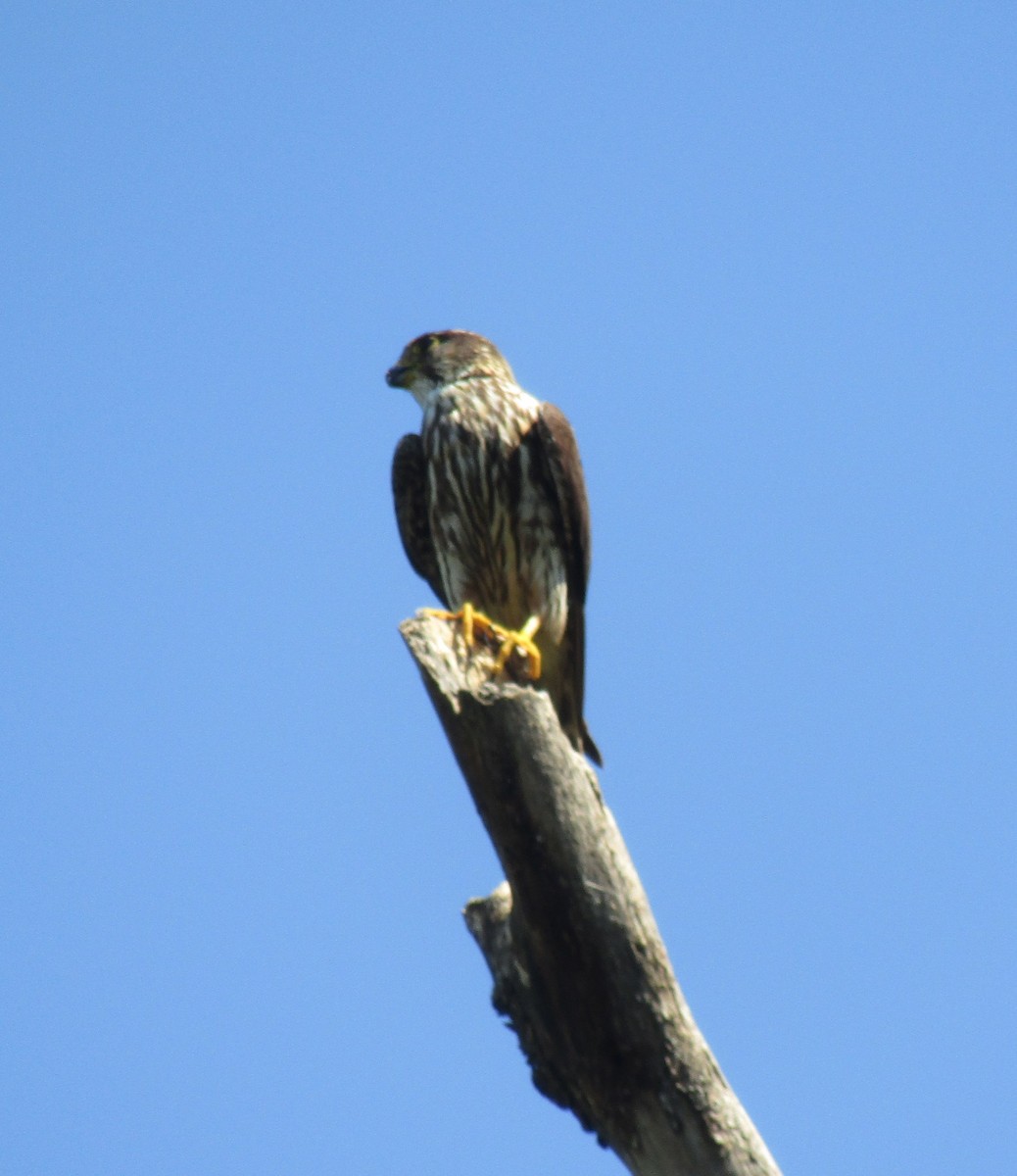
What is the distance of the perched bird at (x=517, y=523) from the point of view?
516 centimetres

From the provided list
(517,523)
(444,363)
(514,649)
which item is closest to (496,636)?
(514,649)

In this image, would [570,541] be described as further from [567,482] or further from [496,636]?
[496,636]

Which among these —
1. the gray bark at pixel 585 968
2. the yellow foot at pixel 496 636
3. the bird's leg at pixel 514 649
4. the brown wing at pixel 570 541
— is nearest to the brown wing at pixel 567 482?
the brown wing at pixel 570 541

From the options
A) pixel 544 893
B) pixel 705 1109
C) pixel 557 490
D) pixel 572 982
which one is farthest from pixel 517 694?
pixel 557 490

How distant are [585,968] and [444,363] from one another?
3.27m

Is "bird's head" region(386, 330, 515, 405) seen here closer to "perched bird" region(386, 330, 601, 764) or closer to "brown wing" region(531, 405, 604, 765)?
"perched bird" region(386, 330, 601, 764)

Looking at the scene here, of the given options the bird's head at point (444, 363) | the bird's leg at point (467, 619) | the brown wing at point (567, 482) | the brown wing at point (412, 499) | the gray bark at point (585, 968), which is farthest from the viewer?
the bird's head at point (444, 363)

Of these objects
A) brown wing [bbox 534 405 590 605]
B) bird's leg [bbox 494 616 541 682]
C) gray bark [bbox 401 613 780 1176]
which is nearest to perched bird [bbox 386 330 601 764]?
brown wing [bbox 534 405 590 605]

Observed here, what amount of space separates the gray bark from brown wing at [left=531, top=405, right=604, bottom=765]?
1851 mm

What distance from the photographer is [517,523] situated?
5.16 meters

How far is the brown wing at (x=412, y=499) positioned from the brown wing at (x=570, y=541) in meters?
0.56

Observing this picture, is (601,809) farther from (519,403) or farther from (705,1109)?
(519,403)

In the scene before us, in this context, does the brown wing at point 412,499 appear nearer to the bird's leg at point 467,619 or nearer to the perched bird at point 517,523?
the perched bird at point 517,523

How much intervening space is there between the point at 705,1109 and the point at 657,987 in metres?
0.27
